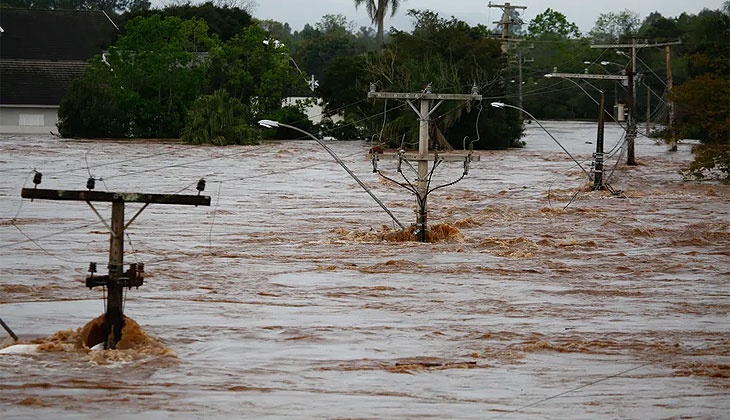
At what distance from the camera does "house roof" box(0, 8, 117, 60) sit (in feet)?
287

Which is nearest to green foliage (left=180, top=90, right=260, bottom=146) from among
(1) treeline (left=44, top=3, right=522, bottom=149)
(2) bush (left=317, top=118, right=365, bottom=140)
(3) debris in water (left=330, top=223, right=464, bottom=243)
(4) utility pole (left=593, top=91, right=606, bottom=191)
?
(1) treeline (left=44, top=3, right=522, bottom=149)

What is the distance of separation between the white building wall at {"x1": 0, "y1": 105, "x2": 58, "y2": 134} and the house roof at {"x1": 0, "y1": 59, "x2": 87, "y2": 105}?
0.48m

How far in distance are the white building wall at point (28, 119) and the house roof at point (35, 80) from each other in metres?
0.48

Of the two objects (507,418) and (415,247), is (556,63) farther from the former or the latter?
(507,418)

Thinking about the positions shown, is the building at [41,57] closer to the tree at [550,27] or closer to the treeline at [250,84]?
the treeline at [250,84]

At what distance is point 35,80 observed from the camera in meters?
81.8

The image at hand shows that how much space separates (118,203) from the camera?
14172 millimetres

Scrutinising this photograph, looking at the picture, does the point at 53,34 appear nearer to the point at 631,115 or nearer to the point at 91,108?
the point at 91,108

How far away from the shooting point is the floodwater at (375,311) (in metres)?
13.7

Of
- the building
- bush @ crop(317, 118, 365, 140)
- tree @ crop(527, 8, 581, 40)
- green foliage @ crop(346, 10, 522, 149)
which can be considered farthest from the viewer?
tree @ crop(527, 8, 581, 40)

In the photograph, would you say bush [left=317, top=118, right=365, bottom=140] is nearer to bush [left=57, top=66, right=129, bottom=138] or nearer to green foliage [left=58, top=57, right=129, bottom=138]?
green foliage [left=58, top=57, right=129, bottom=138]

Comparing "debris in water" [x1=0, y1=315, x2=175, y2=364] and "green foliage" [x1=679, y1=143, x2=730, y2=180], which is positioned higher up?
"green foliage" [x1=679, y1=143, x2=730, y2=180]

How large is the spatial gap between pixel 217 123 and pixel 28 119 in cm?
1506

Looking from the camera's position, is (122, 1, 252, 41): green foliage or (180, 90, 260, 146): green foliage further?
(122, 1, 252, 41): green foliage
